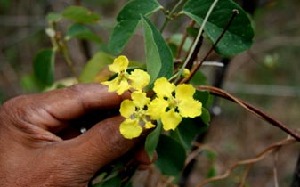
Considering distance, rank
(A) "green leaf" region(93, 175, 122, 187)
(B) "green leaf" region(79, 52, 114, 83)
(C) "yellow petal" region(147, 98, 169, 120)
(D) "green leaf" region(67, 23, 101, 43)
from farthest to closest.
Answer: (D) "green leaf" region(67, 23, 101, 43), (B) "green leaf" region(79, 52, 114, 83), (A) "green leaf" region(93, 175, 122, 187), (C) "yellow petal" region(147, 98, 169, 120)

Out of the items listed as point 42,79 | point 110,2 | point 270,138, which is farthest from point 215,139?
point 42,79

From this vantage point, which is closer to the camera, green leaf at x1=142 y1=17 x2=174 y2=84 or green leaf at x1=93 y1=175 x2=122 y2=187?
green leaf at x1=142 y1=17 x2=174 y2=84

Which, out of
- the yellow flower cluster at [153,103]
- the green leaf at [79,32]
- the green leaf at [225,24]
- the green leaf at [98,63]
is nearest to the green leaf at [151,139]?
the yellow flower cluster at [153,103]

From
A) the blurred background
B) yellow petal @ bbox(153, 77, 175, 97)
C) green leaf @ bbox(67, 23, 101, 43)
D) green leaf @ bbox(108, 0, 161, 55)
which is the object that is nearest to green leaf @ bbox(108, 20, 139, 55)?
green leaf @ bbox(108, 0, 161, 55)

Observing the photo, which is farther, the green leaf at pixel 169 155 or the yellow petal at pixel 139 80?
the green leaf at pixel 169 155

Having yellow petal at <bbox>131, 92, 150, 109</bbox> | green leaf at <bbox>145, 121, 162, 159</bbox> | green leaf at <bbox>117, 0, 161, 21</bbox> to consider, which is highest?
green leaf at <bbox>117, 0, 161, 21</bbox>

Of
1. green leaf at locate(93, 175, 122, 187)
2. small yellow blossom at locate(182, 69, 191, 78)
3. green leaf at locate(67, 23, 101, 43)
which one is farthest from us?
green leaf at locate(67, 23, 101, 43)

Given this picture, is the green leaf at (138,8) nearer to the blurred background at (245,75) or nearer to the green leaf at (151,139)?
the green leaf at (151,139)

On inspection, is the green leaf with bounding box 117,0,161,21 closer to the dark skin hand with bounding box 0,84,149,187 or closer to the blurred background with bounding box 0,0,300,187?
the dark skin hand with bounding box 0,84,149,187
